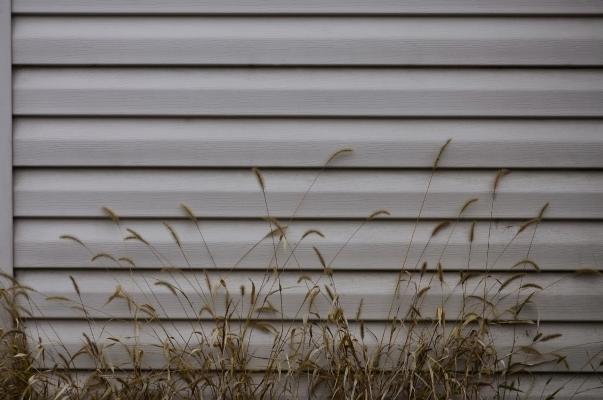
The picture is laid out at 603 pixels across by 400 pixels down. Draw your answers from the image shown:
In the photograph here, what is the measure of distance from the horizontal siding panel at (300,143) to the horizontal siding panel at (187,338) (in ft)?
2.14

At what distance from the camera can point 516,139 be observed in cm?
218

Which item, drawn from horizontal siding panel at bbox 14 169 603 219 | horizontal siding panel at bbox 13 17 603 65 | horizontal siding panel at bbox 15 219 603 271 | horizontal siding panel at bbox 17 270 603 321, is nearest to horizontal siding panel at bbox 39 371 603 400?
horizontal siding panel at bbox 17 270 603 321

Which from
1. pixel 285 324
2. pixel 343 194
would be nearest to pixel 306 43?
pixel 343 194

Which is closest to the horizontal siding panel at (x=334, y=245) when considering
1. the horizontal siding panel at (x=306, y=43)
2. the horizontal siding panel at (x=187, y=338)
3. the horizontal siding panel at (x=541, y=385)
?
the horizontal siding panel at (x=187, y=338)

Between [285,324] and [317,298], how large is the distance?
165mm

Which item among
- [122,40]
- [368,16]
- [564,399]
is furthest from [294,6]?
[564,399]

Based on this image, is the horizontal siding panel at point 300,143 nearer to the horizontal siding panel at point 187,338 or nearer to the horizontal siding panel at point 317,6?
the horizontal siding panel at point 317,6

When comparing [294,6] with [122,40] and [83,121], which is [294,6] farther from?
[83,121]

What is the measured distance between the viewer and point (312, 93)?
2176 mm

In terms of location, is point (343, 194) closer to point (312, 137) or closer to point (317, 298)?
point (312, 137)

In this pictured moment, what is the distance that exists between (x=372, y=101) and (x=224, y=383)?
1227 millimetres

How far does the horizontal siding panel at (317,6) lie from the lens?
2156 millimetres

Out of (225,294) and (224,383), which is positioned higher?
(225,294)

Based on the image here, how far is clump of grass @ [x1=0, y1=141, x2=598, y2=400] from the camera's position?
6.98ft
